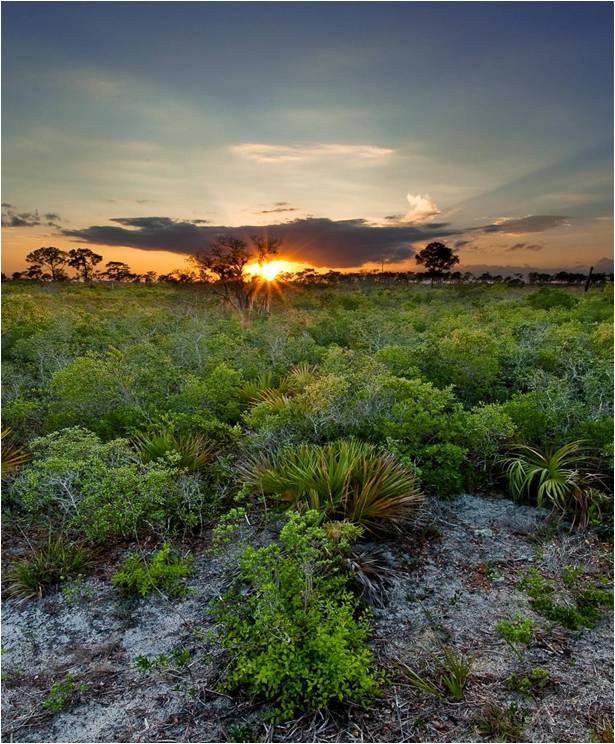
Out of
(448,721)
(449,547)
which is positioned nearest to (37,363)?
(449,547)

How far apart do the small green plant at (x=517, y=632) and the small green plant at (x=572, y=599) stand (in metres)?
0.35

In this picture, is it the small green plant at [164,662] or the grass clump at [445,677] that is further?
the small green plant at [164,662]

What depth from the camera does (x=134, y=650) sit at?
447 cm

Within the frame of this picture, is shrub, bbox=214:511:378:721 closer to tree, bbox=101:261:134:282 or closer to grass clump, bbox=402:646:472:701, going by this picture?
grass clump, bbox=402:646:472:701

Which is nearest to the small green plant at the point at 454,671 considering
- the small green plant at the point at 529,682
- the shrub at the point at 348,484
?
the small green plant at the point at 529,682

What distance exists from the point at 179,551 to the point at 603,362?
821 centimetres

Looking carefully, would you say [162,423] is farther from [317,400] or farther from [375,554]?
[375,554]

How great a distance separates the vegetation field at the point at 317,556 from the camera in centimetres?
381

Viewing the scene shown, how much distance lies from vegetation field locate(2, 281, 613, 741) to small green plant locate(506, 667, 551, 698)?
2cm

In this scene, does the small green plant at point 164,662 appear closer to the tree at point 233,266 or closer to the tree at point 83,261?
the tree at point 233,266

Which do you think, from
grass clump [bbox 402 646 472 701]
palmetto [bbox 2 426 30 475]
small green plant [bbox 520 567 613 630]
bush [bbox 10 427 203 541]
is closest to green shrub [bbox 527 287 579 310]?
small green plant [bbox 520 567 613 630]

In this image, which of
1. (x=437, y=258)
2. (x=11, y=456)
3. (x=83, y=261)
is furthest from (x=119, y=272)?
(x=11, y=456)

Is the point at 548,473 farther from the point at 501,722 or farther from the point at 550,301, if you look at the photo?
the point at 550,301

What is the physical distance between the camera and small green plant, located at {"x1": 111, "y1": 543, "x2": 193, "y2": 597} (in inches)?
197
